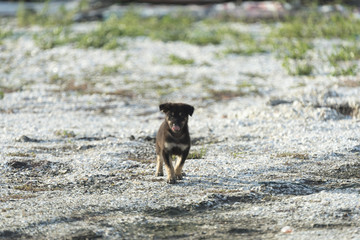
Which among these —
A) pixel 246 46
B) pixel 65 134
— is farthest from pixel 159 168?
pixel 246 46

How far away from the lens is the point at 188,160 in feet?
26.0

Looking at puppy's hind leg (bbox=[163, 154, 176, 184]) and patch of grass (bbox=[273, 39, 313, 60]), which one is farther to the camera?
patch of grass (bbox=[273, 39, 313, 60])

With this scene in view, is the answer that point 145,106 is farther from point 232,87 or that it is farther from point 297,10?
point 297,10

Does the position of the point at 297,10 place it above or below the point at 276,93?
above

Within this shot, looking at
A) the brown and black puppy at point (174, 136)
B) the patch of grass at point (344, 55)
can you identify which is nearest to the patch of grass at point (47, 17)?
the patch of grass at point (344, 55)

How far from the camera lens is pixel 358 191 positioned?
6516 millimetres

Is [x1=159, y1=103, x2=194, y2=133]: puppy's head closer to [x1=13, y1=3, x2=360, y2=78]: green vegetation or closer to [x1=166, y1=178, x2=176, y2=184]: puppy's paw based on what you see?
[x1=166, y1=178, x2=176, y2=184]: puppy's paw

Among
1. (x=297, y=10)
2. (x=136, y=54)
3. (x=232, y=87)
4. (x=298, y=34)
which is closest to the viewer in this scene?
(x=232, y=87)

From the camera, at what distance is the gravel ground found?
5738 mm

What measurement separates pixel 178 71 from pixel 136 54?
1.75m

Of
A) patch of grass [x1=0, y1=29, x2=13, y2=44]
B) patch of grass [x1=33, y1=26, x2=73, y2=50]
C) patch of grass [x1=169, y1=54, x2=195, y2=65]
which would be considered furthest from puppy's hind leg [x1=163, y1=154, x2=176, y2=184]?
patch of grass [x1=0, y1=29, x2=13, y2=44]

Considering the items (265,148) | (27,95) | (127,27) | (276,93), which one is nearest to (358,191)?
(265,148)

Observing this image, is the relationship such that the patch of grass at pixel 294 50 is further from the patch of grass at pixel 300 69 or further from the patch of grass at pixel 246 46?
the patch of grass at pixel 246 46

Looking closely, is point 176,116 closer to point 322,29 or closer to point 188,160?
point 188,160
